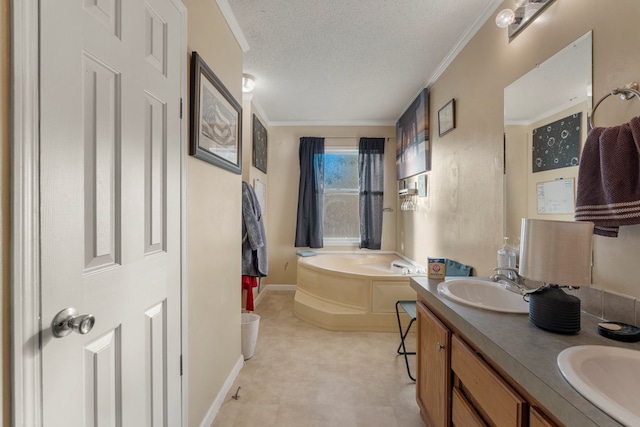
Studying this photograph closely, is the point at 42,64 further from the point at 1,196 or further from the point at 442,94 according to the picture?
the point at 442,94

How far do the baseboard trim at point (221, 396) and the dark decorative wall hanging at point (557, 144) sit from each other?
7.11 ft

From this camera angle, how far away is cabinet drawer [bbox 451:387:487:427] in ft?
3.28

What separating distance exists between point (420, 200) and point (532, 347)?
2456 mm

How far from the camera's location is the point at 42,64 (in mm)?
617

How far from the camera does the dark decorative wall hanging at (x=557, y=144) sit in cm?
118

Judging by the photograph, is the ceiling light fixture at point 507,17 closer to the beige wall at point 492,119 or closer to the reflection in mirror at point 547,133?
the beige wall at point 492,119

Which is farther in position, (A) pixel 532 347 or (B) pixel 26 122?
(A) pixel 532 347

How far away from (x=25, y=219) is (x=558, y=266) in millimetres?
1451

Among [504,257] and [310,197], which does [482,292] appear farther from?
[310,197]

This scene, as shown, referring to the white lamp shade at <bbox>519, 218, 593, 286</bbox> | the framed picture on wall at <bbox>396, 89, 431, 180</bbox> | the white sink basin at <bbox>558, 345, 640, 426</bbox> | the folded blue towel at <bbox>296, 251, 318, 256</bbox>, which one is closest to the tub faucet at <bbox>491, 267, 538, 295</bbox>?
the white lamp shade at <bbox>519, 218, 593, 286</bbox>

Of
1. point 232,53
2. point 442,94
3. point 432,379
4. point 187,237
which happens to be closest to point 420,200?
point 442,94

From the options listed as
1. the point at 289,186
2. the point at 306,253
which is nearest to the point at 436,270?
the point at 306,253

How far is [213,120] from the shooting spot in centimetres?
153

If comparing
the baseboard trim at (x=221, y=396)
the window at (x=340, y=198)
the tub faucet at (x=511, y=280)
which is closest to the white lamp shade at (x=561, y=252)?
the tub faucet at (x=511, y=280)
